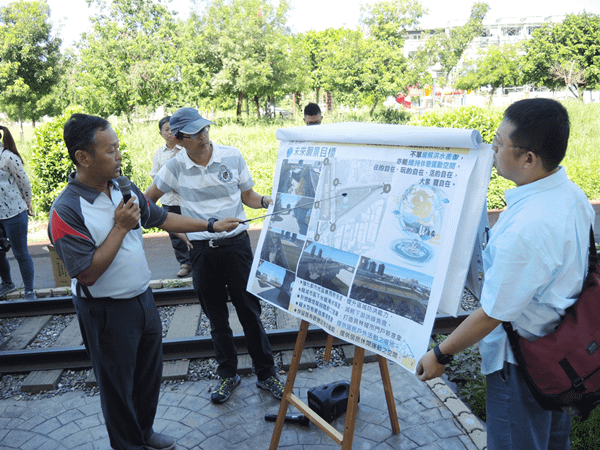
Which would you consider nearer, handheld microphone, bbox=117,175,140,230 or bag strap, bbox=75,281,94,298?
handheld microphone, bbox=117,175,140,230

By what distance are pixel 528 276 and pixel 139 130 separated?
1724cm

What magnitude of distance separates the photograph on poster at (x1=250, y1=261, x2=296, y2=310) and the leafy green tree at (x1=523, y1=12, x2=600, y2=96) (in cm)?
3202

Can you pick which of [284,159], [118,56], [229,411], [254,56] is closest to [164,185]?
[284,159]

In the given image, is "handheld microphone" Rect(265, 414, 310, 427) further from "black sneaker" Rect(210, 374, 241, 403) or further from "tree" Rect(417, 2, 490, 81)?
"tree" Rect(417, 2, 490, 81)

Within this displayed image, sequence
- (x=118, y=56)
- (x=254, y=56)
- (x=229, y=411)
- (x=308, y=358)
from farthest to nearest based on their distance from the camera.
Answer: (x=254, y=56), (x=118, y=56), (x=308, y=358), (x=229, y=411)

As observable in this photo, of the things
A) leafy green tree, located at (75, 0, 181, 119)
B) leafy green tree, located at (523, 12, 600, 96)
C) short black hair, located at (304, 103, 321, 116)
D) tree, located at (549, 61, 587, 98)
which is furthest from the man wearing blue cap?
tree, located at (549, 61, 587, 98)

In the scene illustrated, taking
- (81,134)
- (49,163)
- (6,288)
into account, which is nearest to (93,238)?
(81,134)

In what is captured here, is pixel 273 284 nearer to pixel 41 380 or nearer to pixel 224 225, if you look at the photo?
pixel 224 225

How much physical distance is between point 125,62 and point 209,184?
1980 centimetres

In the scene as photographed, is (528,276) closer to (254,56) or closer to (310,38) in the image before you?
(254,56)

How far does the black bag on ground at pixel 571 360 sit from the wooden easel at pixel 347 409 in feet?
3.01

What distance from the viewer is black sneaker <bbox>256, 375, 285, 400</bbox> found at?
379 centimetres

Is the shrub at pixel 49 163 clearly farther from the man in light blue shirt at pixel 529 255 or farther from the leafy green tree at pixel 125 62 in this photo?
the leafy green tree at pixel 125 62

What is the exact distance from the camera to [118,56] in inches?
805
